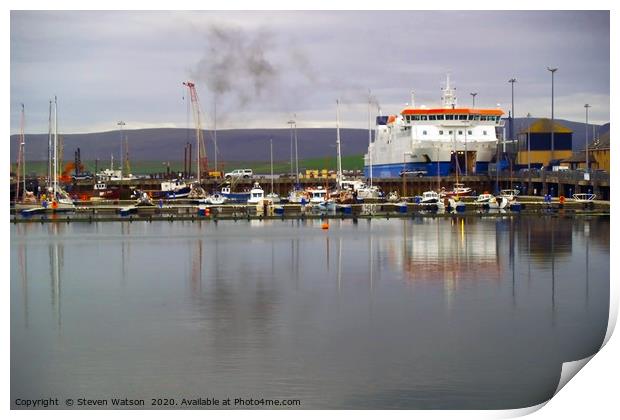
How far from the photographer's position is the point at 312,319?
24000mm

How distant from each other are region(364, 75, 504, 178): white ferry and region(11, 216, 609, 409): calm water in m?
37.7

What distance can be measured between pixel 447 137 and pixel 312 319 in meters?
59.2

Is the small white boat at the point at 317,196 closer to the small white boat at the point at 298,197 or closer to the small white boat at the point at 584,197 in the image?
the small white boat at the point at 298,197

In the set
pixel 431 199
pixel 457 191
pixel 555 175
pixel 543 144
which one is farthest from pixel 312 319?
pixel 543 144

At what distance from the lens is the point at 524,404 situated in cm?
1756

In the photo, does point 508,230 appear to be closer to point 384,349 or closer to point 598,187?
point 598,187

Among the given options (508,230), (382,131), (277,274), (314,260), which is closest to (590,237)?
(508,230)

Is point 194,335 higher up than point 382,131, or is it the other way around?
point 382,131

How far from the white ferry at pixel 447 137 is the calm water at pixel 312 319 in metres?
37.7

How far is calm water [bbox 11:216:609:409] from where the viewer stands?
1833 cm

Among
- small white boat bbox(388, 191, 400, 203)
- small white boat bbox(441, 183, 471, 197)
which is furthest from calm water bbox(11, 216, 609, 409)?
small white boat bbox(388, 191, 400, 203)

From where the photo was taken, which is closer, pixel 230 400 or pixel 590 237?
pixel 230 400

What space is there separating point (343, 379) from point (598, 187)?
151 feet

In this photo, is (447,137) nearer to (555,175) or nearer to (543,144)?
(543,144)
